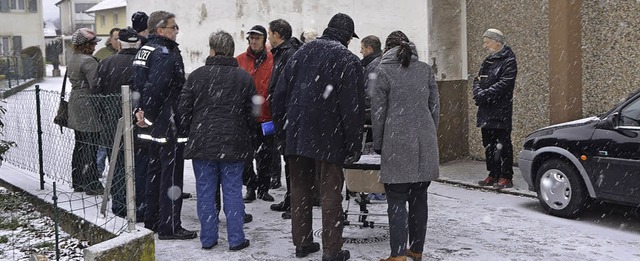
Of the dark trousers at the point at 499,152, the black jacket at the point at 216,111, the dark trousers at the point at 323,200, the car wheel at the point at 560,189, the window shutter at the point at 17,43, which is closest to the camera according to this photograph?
the dark trousers at the point at 323,200

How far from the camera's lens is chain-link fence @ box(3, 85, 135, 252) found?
21.5 ft

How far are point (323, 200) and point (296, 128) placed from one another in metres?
0.59

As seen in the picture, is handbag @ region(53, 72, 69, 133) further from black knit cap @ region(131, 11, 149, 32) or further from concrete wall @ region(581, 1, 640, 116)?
concrete wall @ region(581, 1, 640, 116)

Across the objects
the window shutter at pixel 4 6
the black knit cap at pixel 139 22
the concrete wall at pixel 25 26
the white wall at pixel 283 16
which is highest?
the window shutter at pixel 4 6

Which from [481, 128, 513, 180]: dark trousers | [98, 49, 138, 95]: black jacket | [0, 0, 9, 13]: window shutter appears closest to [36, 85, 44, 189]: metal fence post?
[98, 49, 138, 95]: black jacket

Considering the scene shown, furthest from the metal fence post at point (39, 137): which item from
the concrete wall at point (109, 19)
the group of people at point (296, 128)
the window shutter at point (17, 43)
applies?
the concrete wall at point (109, 19)

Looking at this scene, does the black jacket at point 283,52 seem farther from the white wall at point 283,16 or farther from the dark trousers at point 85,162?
the white wall at point 283,16

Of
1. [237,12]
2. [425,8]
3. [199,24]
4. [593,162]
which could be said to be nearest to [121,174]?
[593,162]

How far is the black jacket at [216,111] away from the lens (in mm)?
5965

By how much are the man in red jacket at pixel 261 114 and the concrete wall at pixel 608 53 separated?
14.0ft

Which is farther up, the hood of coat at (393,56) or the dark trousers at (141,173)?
the hood of coat at (393,56)

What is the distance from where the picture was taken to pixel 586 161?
7133mm

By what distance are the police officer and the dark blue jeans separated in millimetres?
366

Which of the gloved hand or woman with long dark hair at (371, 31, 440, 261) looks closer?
woman with long dark hair at (371, 31, 440, 261)
